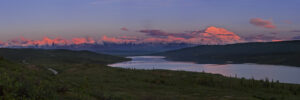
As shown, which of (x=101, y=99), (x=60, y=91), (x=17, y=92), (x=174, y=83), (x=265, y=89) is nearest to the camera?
(x=17, y=92)

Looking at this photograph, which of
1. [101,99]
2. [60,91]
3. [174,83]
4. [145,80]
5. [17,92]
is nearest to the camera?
[17,92]

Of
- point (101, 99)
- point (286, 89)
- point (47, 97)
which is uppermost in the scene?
point (47, 97)

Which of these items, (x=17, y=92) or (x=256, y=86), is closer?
(x=17, y=92)

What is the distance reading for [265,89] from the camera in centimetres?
4272

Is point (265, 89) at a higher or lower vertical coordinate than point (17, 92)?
lower

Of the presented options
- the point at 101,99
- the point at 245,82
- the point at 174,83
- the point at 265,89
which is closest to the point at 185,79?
the point at 174,83

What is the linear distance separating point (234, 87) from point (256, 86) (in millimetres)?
4648

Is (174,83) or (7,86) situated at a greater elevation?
(7,86)

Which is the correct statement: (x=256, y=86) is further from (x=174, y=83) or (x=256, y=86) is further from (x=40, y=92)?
(x=40, y=92)

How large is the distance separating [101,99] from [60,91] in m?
3.31

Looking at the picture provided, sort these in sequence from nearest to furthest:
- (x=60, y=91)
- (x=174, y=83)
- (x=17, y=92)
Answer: (x=17, y=92) → (x=60, y=91) → (x=174, y=83)

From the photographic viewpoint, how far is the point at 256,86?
44781 millimetres

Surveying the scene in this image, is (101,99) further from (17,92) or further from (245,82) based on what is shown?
(245,82)

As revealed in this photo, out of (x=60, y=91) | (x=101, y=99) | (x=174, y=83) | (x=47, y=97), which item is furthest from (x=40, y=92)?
(x=174, y=83)
